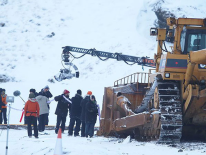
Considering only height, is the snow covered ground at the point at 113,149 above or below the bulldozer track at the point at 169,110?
below

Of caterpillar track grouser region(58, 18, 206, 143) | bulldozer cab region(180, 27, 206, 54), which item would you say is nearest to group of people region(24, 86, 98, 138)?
caterpillar track grouser region(58, 18, 206, 143)

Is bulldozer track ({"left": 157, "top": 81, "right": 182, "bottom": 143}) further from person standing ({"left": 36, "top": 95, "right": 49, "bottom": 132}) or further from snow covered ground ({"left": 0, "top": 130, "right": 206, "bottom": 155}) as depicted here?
person standing ({"left": 36, "top": 95, "right": 49, "bottom": 132})

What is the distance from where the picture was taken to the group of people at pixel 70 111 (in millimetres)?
15453

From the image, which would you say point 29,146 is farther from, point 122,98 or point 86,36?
point 86,36

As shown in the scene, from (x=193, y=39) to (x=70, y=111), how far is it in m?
5.59

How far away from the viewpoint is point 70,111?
17.4 metres

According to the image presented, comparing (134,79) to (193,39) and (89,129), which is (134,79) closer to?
(89,129)

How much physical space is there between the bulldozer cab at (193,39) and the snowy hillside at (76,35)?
742 inches

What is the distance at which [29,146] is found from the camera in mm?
12820

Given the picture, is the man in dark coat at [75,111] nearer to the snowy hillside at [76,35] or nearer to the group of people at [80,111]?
the group of people at [80,111]

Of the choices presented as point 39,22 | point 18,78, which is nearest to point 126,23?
point 39,22

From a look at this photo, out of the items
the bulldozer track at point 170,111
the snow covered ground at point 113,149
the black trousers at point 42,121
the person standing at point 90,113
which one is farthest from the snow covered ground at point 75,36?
the snow covered ground at point 113,149

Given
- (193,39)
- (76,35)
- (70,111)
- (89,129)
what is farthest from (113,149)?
(76,35)

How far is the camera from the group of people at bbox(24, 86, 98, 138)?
1545cm
